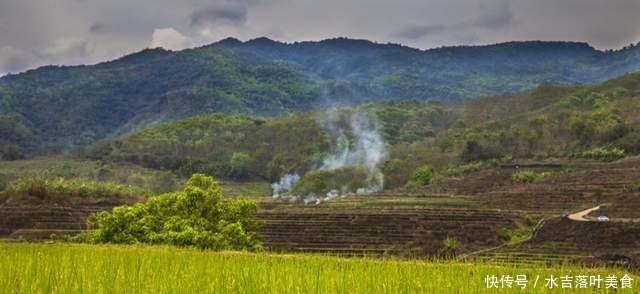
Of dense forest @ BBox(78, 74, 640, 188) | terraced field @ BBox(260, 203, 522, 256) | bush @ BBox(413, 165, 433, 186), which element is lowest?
terraced field @ BBox(260, 203, 522, 256)

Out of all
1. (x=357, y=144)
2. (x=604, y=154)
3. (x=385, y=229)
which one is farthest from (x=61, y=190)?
(x=357, y=144)

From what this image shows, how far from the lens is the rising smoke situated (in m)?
84.6

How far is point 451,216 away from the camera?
166ft

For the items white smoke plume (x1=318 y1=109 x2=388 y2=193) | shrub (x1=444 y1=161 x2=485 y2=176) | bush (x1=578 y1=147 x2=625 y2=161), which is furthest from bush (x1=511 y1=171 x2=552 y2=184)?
white smoke plume (x1=318 y1=109 x2=388 y2=193)

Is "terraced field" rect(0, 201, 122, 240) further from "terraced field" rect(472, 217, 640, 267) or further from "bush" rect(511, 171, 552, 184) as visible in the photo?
"bush" rect(511, 171, 552, 184)

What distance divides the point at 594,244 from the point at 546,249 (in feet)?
7.83

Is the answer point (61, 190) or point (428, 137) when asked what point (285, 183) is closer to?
point (61, 190)

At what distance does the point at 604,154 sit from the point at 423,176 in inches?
796

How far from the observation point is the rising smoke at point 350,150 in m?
84.6

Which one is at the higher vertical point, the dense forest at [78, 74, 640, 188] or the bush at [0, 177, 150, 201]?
the dense forest at [78, 74, 640, 188]

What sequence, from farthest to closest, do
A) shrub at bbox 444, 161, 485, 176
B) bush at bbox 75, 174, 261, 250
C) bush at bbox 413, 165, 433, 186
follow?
1. shrub at bbox 444, 161, 485, 176
2. bush at bbox 413, 165, 433, 186
3. bush at bbox 75, 174, 261, 250

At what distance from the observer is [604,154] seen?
249 feet

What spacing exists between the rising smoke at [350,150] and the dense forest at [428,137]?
1.79 meters

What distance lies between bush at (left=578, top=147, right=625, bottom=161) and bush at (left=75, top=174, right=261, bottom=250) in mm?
54064
